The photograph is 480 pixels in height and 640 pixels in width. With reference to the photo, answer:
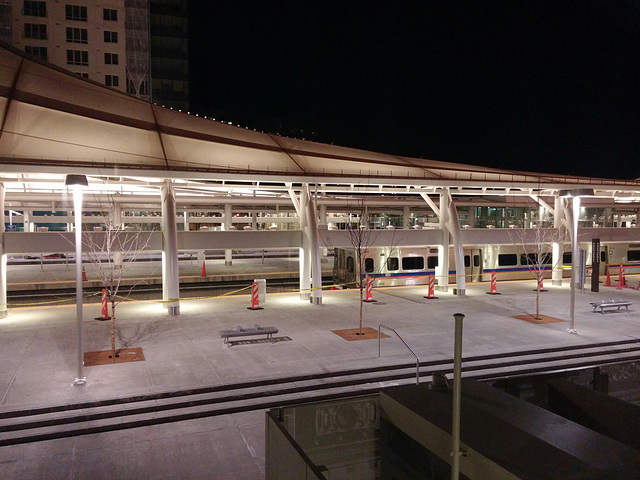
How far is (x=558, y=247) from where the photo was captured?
27.0 metres

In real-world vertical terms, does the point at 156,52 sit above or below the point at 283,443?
above

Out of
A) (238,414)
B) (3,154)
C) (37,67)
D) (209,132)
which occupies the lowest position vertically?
(238,414)

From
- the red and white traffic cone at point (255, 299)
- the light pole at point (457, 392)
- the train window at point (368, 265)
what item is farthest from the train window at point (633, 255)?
the light pole at point (457, 392)

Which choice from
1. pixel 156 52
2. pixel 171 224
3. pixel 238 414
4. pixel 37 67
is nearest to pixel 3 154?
pixel 171 224

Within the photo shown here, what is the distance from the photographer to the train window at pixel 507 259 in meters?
28.1

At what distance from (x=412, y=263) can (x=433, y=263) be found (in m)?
1.32

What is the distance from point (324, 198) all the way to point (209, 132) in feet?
55.4

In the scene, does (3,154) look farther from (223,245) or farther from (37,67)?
(37,67)

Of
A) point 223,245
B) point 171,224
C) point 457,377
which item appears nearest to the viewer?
point 457,377

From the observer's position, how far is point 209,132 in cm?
2344

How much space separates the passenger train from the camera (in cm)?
2509

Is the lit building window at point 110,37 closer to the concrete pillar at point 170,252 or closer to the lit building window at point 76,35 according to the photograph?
the lit building window at point 76,35

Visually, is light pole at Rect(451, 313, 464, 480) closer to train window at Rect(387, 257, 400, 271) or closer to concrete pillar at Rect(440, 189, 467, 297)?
concrete pillar at Rect(440, 189, 467, 297)

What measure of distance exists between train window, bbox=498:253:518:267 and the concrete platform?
4348mm
